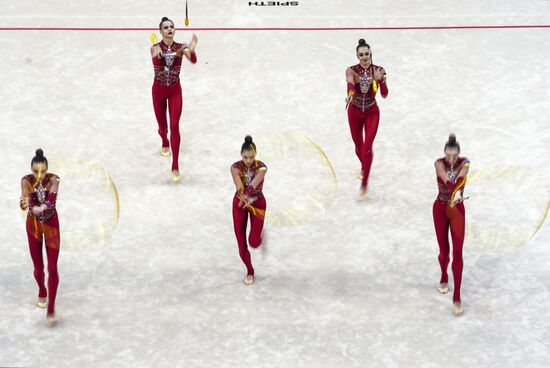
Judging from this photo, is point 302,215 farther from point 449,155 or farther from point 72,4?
point 72,4

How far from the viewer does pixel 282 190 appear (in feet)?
39.6

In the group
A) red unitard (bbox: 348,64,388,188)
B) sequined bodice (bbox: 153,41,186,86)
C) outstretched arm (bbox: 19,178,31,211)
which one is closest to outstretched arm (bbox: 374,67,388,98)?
red unitard (bbox: 348,64,388,188)

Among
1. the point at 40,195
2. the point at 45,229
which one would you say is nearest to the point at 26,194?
the point at 40,195

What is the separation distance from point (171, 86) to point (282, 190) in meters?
1.60

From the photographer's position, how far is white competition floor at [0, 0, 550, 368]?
9961mm

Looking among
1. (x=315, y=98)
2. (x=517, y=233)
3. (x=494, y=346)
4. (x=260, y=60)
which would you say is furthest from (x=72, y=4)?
(x=494, y=346)

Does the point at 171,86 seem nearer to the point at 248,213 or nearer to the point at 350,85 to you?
the point at 350,85

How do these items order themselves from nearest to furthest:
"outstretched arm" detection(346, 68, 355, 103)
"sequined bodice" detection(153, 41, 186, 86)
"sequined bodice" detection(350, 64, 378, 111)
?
"outstretched arm" detection(346, 68, 355, 103), "sequined bodice" detection(350, 64, 378, 111), "sequined bodice" detection(153, 41, 186, 86)

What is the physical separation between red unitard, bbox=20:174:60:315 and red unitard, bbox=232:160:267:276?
5.14 ft

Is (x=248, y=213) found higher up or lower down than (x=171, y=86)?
lower down

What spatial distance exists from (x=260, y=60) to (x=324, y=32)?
1.14m

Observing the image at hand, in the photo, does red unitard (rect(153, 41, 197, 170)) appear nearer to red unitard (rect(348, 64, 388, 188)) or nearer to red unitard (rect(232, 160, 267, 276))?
red unitard (rect(348, 64, 388, 188))

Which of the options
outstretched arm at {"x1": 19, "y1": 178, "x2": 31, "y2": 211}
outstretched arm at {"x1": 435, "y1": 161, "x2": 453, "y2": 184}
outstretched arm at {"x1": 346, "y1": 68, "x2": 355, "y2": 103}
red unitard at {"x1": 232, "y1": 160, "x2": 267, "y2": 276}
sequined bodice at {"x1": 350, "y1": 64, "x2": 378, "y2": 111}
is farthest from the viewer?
sequined bodice at {"x1": 350, "y1": 64, "x2": 378, "y2": 111}

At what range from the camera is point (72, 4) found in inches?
628
